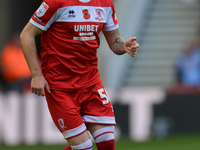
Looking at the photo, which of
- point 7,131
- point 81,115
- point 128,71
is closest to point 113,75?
point 128,71

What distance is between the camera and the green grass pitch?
8.41 meters

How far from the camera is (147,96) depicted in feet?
30.4

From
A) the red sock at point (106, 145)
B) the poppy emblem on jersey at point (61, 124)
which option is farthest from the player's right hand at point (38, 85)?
the red sock at point (106, 145)

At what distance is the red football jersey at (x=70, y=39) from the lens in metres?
4.49

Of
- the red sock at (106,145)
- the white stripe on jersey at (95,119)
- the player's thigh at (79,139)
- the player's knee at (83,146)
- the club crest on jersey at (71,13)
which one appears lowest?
the red sock at (106,145)

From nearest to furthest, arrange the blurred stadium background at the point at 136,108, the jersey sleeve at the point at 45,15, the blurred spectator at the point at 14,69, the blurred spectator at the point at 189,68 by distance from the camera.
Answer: the jersey sleeve at the point at 45,15
the blurred stadium background at the point at 136,108
the blurred spectator at the point at 189,68
the blurred spectator at the point at 14,69

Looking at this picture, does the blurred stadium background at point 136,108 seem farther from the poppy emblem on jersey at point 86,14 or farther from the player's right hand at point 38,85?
the poppy emblem on jersey at point 86,14

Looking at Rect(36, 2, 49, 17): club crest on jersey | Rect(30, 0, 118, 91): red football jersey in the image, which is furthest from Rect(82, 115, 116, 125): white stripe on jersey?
Rect(36, 2, 49, 17): club crest on jersey

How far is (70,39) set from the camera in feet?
15.1

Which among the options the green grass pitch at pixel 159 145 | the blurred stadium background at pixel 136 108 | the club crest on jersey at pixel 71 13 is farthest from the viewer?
the blurred stadium background at pixel 136 108

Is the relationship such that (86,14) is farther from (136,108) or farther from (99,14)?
(136,108)

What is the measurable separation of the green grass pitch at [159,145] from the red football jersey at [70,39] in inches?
153

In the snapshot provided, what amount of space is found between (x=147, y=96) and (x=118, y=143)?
1.17 metres

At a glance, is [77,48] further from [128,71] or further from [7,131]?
[128,71]
